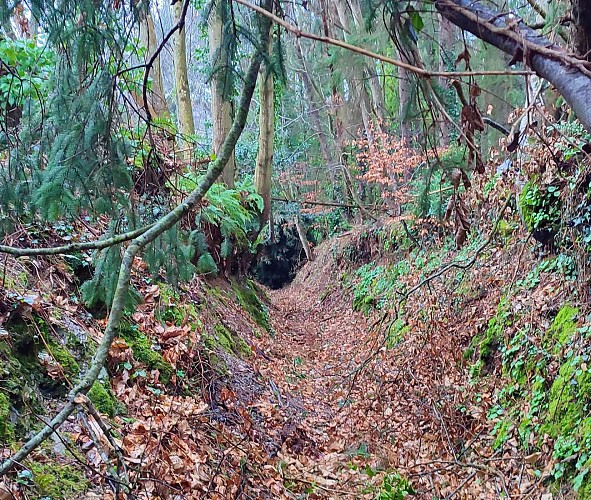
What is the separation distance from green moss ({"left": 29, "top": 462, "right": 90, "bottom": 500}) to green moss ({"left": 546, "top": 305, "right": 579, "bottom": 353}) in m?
4.28

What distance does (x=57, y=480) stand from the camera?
274 centimetres

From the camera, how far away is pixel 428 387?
19.5 ft

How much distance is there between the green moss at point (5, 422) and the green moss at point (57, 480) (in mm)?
220

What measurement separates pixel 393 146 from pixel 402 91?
256cm

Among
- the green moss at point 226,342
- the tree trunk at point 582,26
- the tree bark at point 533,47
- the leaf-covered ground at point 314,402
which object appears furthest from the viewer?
the green moss at point 226,342

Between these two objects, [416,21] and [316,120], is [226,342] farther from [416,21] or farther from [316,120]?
[316,120]

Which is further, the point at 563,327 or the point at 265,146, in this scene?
the point at 265,146

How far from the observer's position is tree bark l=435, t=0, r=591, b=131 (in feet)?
7.39

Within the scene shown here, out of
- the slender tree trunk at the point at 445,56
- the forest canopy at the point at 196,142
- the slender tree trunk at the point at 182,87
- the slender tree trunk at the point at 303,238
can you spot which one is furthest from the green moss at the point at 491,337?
the slender tree trunk at the point at 303,238

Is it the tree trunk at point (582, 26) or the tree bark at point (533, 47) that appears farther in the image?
the tree trunk at point (582, 26)

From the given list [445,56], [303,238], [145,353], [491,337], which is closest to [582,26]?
[445,56]

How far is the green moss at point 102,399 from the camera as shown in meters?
3.60

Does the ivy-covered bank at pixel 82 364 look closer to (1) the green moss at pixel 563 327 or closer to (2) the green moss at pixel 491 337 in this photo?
(2) the green moss at pixel 491 337

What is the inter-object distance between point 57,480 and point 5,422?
1.52ft
